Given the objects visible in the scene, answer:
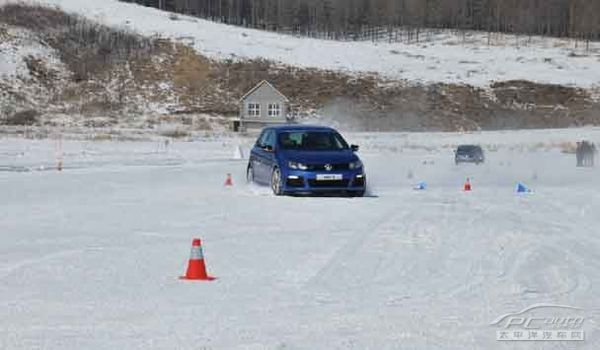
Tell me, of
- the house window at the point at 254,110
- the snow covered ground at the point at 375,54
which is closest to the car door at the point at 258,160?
the house window at the point at 254,110

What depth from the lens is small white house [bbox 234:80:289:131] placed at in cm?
8406

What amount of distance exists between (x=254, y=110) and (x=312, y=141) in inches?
2581

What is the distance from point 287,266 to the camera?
9.63 meters

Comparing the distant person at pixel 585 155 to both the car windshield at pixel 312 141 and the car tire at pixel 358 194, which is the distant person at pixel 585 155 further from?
the car tire at pixel 358 194

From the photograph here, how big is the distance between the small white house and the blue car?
6429 centimetres

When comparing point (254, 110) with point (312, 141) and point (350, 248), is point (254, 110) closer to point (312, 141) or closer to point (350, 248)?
point (312, 141)

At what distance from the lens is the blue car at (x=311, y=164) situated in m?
18.0

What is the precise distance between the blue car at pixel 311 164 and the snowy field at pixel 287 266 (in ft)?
2.08

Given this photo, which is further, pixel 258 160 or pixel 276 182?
pixel 258 160

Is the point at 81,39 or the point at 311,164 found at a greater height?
the point at 81,39

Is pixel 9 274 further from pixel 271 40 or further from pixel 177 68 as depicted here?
pixel 271 40

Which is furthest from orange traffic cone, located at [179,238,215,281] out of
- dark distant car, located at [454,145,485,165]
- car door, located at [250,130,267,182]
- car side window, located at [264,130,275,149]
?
dark distant car, located at [454,145,485,165]

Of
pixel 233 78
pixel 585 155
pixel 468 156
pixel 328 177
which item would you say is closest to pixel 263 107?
pixel 233 78

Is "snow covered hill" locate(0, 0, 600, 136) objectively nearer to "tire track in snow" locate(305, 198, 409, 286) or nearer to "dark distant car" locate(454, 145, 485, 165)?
"dark distant car" locate(454, 145, 485, 165)
